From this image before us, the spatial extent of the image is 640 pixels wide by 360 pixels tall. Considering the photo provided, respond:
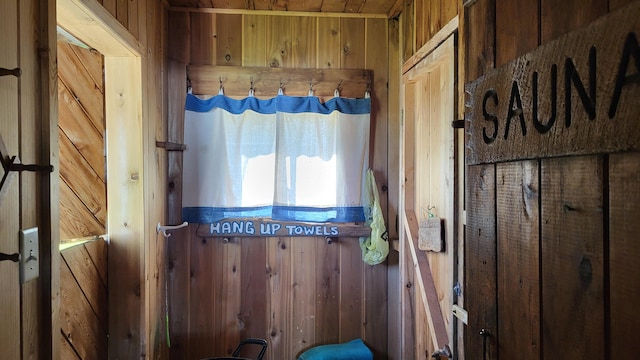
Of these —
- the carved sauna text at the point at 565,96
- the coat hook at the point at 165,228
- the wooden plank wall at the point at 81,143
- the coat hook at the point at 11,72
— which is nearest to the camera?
the carved sauna text at the point at 565,96

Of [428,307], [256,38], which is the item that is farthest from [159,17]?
[428,307]

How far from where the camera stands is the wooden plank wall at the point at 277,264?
2.13 meters

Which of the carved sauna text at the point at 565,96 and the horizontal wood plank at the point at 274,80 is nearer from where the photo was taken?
the carved sauna text at the point at 565,96

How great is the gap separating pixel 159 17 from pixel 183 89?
38 centimetres

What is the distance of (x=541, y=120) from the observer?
74 centimetres

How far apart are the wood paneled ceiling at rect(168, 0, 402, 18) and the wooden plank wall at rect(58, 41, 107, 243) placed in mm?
671

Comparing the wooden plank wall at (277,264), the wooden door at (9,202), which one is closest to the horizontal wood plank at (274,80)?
the wooden plank wall at (277,264)

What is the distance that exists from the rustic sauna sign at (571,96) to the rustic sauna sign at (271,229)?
4.21ft

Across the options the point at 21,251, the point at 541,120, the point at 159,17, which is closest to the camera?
the point at 541,120

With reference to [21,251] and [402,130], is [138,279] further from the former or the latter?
[402,130]

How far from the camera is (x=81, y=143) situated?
5.49 feet

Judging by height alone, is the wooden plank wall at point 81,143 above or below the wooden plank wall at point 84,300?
above

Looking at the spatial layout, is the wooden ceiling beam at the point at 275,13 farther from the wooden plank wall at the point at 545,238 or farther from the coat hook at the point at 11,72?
the coat hook at the point at 11,72

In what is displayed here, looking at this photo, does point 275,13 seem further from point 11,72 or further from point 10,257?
point 10,257
